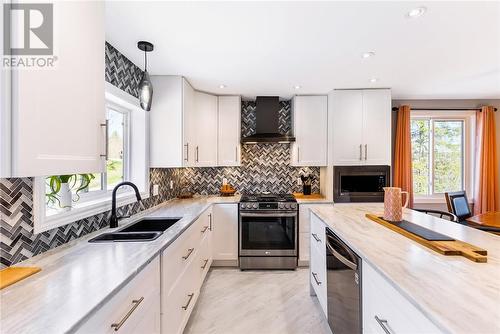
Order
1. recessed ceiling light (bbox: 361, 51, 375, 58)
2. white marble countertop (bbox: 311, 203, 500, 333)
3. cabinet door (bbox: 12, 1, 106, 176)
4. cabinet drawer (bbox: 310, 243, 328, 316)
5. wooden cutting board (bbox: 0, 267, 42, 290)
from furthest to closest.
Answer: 1. recessed ceiling light (bbox: 361, 51, 375, 58)
2. cabinet drawer (bbox: 310, 243, 328, 316)
3. wooden cutting board (bbox: 0, 267, 42, 290)
4. cabinet door (bbox: 12, 1, 106, 176)
5. white marble countertop (bbox: 311, 203, 500, 333)

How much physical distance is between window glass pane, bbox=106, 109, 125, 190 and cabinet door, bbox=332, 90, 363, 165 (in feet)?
8.46

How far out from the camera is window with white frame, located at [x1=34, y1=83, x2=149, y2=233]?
1.40 meters

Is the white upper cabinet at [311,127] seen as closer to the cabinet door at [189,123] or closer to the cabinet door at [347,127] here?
the cabinet door at [347,127]

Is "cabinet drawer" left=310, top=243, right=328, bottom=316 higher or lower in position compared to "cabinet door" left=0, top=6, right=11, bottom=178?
lower

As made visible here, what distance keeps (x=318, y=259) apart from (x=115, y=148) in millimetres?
2197

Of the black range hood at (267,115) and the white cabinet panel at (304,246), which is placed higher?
the black range hood at (267,115)

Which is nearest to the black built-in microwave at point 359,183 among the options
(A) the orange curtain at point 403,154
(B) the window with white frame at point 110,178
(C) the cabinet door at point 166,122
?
(A) the orange curtain at point 403,154

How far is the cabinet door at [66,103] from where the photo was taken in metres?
0.80

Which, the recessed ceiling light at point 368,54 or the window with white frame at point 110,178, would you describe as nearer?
the window with white frame at point 110,178

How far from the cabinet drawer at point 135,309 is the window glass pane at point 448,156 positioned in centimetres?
440

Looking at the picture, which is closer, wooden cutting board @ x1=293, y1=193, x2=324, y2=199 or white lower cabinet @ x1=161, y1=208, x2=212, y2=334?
white lower cabinet @ x1=161, y1=208, x2=212, y2=334

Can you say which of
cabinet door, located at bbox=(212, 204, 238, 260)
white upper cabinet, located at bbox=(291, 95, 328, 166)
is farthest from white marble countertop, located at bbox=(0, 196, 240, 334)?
white upper cabinet, located at bbox=(291, 95, 328, 166)

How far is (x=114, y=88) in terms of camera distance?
2068 millimetres

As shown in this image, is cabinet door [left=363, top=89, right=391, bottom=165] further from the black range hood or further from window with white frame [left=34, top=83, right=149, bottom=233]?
window with white frame [left=34, top=83, right=149, bottom=233]
